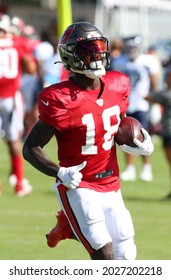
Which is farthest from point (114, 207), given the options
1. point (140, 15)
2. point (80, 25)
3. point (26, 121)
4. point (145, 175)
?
point (140, 15)

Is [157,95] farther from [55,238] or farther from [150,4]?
[150,4]

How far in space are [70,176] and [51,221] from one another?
388cm

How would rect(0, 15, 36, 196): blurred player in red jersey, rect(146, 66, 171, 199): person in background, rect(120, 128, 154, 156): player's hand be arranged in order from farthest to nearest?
rect(0, 15, 36, 196): blurred player in red jersey < rect(146, 66, 171, 199): person in background < rect(120, 128, 154, 156): player's hand

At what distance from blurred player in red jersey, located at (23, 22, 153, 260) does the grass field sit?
74.2 inches

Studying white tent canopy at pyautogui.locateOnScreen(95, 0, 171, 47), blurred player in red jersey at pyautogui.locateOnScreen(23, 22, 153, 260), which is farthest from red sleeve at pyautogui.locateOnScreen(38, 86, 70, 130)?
white tent canopy at pyautogui.locateOnScreen(95, 0, 171, 47)

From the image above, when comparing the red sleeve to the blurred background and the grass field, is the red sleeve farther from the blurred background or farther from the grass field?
the blurred background

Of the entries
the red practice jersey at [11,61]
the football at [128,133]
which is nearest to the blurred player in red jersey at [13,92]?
the red practice jersey at [11,61]

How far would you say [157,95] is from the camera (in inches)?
428

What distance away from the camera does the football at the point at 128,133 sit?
5.80 metres

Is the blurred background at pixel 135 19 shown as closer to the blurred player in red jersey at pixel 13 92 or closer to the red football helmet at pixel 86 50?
the blurred player in red jersey at pixel 13 92

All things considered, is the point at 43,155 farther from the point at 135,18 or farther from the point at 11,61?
the point at 135,18

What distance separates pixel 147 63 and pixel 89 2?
49.3ft

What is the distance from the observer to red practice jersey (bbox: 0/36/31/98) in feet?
36.1

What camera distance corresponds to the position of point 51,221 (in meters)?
9.26
